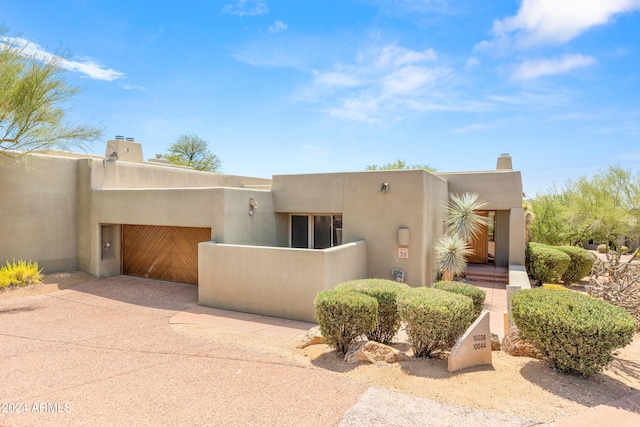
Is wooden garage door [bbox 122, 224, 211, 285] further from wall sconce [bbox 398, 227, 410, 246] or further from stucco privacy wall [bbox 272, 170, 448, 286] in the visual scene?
wall sconce [bbox 398, 227, 410, 246]

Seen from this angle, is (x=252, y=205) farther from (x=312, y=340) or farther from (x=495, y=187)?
(x=495, y=187)

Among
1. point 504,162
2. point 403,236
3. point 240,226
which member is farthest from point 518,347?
point 504,162

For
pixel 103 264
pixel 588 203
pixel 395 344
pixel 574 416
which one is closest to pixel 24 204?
pixel 103 264

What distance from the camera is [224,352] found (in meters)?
6.48

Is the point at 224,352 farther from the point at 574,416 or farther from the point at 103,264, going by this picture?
the point at 103,264

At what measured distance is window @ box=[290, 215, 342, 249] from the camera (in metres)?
13.5

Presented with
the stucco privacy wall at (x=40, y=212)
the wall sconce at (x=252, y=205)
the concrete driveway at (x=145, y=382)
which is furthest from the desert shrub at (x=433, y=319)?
the stucco privacy wall at (x=40, y=212)

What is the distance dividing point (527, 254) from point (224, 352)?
47.9ft

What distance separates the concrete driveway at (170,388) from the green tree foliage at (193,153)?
130 ft

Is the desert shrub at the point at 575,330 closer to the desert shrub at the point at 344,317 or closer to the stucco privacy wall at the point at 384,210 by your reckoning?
the desert shrub at the point at 344,317

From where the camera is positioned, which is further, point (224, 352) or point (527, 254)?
point (527, 254)

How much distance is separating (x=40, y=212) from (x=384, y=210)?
12.8 m

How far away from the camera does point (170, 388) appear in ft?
16.2

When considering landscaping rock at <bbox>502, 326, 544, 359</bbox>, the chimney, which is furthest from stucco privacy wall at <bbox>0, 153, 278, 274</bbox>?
the chimney
